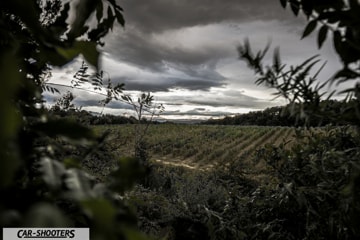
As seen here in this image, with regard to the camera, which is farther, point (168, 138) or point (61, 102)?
point (168, 138)

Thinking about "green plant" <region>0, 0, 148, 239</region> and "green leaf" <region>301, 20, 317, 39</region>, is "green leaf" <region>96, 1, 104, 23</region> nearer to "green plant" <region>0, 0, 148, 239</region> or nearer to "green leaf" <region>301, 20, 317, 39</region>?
"green plant" <region>0, 0, 148, 239</region>

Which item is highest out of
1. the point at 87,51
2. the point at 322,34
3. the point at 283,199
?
the point at 322,34

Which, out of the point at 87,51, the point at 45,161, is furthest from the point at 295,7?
A: the point at 45,161

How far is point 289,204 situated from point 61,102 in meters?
3.25

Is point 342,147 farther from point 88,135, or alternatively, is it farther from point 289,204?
point 88,135

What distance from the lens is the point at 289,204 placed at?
190 cm

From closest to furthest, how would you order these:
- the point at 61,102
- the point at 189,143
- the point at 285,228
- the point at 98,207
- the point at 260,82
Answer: the point at 98,207
the point at 260,82
the point at 285,228
the point at 61,102
the point at 189,143

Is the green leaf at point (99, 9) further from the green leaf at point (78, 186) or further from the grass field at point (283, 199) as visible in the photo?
the green leaf at point (78, 186)

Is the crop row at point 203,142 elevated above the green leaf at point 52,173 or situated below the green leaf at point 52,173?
below

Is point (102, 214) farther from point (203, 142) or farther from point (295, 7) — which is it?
point (203, 142)

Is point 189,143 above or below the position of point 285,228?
below

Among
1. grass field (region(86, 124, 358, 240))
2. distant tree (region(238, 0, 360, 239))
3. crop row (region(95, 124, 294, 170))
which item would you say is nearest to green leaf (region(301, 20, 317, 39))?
distant tree (region(238, 0, 360, 239))

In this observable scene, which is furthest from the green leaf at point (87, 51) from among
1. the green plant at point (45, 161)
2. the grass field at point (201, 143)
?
the grass field at point (201, 143)

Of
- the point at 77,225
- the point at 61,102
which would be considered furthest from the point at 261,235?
the point at 61,102
